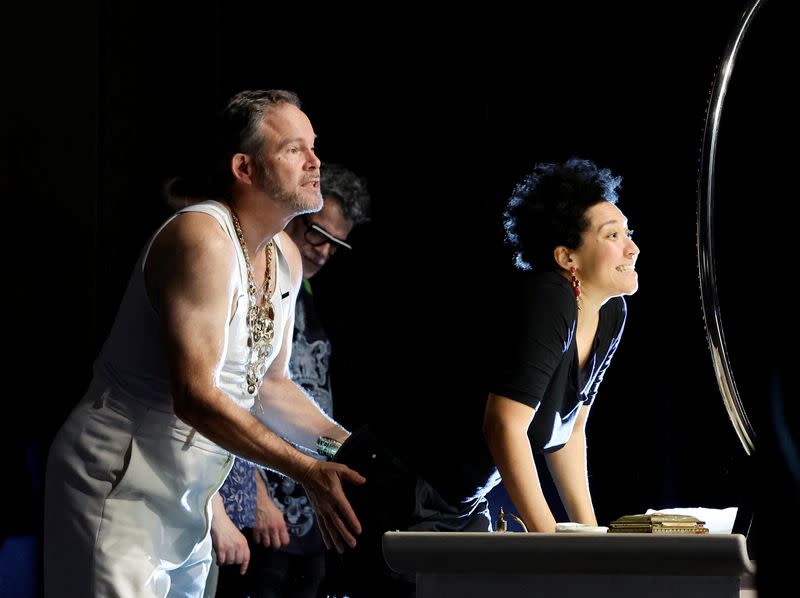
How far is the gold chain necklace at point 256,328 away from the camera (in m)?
1.90

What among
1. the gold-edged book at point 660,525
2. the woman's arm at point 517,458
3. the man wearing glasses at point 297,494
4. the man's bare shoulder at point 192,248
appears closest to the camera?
the gold-edged book at point 660,525

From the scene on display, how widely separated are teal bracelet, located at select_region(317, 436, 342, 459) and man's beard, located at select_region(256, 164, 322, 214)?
40 cm

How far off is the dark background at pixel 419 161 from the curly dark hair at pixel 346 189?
0.25 metres

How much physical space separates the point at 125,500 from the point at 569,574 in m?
0.85

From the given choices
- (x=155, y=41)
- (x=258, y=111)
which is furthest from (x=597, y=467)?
(x=155, y=41)

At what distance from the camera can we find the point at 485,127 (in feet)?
10.5

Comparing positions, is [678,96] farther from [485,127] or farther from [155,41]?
[155,41]

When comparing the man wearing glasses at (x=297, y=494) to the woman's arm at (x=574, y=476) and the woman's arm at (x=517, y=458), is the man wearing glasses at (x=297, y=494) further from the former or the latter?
the woman's arm at (x=517, y=458)

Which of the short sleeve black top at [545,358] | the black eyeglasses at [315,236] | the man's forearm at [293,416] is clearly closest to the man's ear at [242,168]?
the man's forearm at [293,416]

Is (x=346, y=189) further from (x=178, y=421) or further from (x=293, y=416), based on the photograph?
(x=178, y=421)

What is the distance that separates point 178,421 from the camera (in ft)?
5.92

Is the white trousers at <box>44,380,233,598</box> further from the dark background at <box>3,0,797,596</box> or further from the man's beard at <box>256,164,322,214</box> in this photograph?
the dark background at <box>3,0,797,596</box>

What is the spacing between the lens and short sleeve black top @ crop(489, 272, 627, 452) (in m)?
1.72

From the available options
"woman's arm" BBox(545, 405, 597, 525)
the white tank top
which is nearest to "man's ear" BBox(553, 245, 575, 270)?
"woman's arm" BBox(545, 405, 597, 525)
